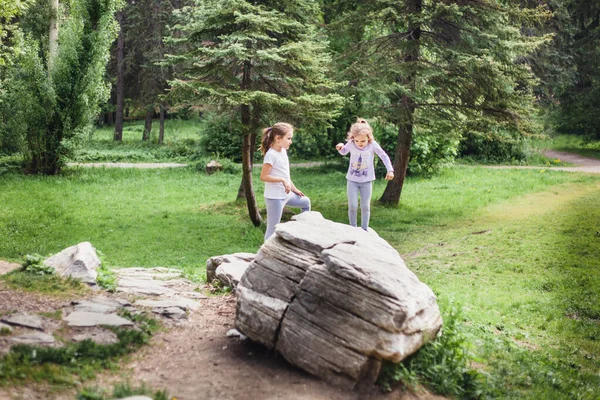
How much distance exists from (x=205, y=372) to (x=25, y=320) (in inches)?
72.2

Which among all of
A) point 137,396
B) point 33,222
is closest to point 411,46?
point 33,222

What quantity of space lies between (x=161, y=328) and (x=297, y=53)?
8.36 metres

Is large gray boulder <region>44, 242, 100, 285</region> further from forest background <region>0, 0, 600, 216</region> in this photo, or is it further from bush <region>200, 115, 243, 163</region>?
bush <region>200, 115, 243, 163</region>

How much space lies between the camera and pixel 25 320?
5.46 m

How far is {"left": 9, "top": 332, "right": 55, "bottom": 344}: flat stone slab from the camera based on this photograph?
5.03m

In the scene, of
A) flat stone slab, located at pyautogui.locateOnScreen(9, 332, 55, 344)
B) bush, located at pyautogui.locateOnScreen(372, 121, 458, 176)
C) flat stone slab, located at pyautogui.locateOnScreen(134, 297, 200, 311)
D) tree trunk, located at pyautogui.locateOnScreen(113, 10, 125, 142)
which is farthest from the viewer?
tree trunk, located at pyautogui.locateOnScreen(113, 10, 125, 142)

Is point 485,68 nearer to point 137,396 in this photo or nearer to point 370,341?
point 370,341

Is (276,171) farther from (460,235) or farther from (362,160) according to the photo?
(460,235)

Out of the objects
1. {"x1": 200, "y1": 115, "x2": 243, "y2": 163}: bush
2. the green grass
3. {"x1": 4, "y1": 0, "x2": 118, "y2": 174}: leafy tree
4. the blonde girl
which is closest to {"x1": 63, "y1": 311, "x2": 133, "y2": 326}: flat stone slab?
the blonde girl

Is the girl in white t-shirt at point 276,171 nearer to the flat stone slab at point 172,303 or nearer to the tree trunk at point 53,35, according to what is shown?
the flat stone slab at point 172,303

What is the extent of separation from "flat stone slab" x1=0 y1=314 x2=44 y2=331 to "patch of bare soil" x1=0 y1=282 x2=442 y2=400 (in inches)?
12.3

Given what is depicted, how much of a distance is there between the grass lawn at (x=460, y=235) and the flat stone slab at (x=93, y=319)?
3.49 meters

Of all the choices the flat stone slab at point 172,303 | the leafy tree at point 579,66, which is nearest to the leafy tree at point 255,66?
the flat stone slab at point 172,303

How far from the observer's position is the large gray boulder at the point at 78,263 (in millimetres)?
7192
